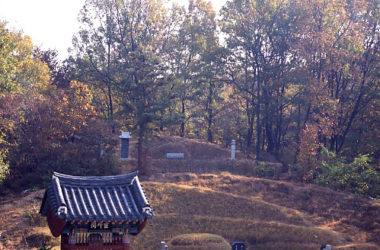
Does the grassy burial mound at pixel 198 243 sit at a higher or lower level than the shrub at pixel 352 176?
lower

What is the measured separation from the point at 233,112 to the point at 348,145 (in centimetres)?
1482

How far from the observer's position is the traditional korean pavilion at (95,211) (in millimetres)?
11383

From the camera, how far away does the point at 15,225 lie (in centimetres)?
2184

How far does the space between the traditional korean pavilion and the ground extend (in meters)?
9.08

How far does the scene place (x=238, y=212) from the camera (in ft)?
85.6

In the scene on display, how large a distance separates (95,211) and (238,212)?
1596 centimetres

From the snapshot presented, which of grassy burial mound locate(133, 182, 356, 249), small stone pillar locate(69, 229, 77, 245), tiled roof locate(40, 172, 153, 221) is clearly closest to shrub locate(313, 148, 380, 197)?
grassy burial mound locate(133, 182, 356, 249)

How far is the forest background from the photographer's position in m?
29.5

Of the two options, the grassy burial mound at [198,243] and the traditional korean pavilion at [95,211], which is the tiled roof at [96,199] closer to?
the traditional korean pavilion at [95,211]

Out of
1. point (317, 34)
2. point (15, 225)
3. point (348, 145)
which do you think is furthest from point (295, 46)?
point (15, 225)

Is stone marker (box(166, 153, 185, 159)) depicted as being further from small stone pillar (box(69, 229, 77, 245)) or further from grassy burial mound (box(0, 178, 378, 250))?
small stone pillar (box(69, 229, 77, 245))

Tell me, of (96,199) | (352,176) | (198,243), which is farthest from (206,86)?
(96,199)

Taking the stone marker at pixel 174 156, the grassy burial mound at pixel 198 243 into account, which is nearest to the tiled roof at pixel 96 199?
the grassy burial mound at pixel 198 243

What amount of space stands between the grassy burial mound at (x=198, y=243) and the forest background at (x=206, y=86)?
9.43 metres
